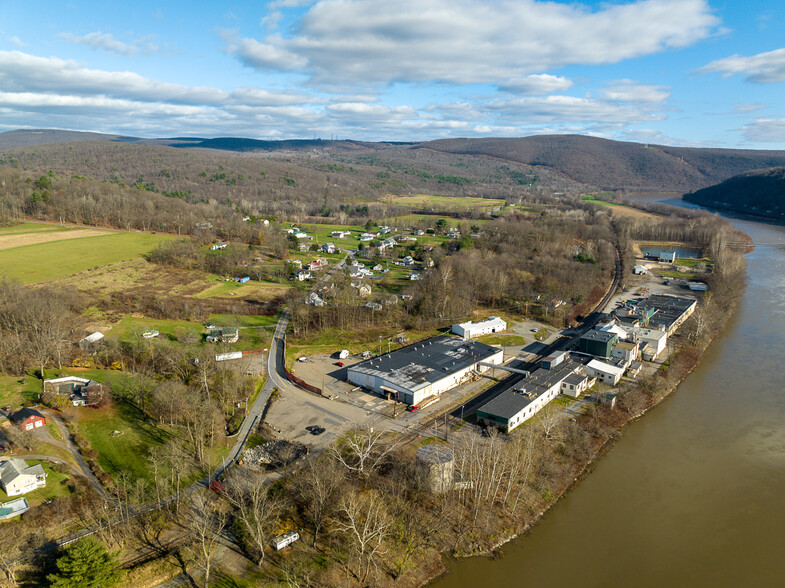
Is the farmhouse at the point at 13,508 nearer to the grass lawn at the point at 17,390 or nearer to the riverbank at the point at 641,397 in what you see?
the grass lawn at the point at 17,390

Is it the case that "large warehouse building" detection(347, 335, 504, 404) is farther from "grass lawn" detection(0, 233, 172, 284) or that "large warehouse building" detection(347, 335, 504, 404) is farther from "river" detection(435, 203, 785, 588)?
"grass lawn" detection(0, 233, 172, 284)

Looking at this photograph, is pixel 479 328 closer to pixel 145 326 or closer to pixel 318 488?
pixel 318 488

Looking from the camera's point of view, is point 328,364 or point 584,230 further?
point 584,230

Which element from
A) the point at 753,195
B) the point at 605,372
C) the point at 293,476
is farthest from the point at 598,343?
the point at 753,195

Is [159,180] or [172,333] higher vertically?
[159,180]

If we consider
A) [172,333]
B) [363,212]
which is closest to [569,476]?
[172,333]

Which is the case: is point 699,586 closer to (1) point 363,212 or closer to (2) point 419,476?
(2) point 419,476

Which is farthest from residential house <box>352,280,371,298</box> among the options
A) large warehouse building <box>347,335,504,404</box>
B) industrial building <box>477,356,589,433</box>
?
industrial building <box>477,356,589,433</box>
